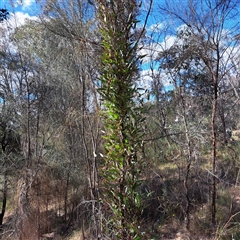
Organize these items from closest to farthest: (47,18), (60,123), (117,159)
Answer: (117,159) < (47,18) < (60,123)

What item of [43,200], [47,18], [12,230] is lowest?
[12,230]

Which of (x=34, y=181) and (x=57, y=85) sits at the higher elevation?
(x=57, y=85)

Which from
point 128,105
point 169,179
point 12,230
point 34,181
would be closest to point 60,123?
point 34,181

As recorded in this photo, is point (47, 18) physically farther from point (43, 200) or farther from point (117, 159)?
point (43, 200)

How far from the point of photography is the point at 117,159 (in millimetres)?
1811

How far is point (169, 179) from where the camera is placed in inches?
245

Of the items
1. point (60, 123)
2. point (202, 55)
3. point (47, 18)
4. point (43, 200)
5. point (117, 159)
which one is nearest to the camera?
point (117, 159)

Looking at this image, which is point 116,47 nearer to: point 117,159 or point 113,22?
point 113,22

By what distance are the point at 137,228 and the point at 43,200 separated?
4.20 metres

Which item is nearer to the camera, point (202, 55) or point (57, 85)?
point (202, 55)

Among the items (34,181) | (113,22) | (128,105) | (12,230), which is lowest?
(12,230)

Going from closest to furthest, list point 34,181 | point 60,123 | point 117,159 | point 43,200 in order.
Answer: point 117,159
point 34,181
point 43,200
point 60,123

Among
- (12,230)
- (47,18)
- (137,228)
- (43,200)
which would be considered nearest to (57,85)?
(47,18)

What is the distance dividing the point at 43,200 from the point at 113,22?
4.67 metres
